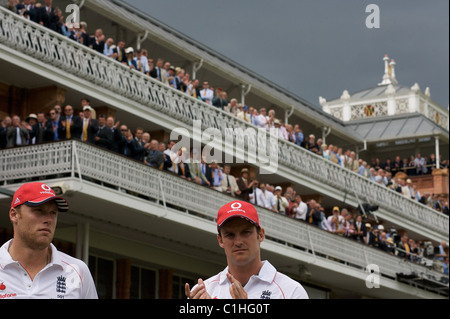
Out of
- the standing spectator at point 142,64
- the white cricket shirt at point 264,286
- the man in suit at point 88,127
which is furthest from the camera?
the standing spectator at point 142,64

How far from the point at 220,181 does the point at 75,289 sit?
19.7 m

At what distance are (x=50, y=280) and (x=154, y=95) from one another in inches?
821

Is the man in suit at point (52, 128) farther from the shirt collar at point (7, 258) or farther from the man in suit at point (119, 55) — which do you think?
the shirt collar at point (7, 258)

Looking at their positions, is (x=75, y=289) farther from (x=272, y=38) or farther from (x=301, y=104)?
(x=301, y=104)

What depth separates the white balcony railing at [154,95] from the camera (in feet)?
72.4

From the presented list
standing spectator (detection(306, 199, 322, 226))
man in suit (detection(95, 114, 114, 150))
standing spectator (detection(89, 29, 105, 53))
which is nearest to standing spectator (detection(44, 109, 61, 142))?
man in suit (detection(95, 114, 114, 150))

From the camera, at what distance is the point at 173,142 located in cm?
2595

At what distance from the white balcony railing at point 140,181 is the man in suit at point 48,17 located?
13.1 feet

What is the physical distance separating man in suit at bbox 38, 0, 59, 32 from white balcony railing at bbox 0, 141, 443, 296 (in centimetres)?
400

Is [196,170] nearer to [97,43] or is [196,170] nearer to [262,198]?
[262,198]

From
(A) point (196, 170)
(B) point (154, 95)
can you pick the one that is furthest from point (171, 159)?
(B) point (154, 95)

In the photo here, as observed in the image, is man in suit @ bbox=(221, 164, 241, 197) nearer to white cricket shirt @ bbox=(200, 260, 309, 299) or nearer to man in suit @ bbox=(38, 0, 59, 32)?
man in suit @ bbox=(38, 0, 59, 32)

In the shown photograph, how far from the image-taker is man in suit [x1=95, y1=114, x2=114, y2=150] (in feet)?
68.7

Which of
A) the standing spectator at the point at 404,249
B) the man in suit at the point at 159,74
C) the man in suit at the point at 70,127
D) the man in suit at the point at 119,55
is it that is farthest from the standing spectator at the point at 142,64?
the standing spectator at the point at 404,249
